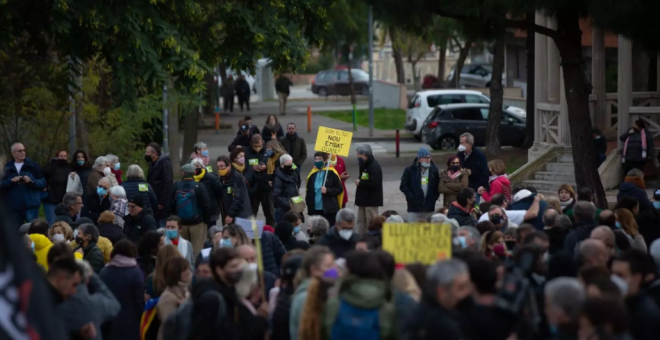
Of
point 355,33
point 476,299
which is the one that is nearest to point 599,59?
point 476,299

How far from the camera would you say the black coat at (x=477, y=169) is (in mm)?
15680

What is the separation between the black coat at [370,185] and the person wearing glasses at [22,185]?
15.3ft

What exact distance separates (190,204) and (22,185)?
3105mm

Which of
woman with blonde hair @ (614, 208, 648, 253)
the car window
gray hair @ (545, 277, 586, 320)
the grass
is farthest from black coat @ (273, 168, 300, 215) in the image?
the grass

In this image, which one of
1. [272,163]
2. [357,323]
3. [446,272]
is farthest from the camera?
[272,163]

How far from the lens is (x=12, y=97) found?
2138 centimetres

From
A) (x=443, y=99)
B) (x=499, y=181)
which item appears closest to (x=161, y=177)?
(x=499, y=181)

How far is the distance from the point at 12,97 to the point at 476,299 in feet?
54.0

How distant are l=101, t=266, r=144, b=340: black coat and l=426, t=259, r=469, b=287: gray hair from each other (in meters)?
3.37

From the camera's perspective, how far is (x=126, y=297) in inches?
359

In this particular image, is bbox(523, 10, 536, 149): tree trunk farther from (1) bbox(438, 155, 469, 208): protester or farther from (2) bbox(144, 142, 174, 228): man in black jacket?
(2) bbox(144, 142, 174, 228): man in black jacket

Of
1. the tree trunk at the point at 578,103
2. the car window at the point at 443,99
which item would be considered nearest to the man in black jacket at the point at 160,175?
the tree trunk at the point at 578,103

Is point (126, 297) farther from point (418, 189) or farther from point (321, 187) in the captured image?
point (418, 189)

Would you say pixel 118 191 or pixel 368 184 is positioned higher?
pixel 118 191
